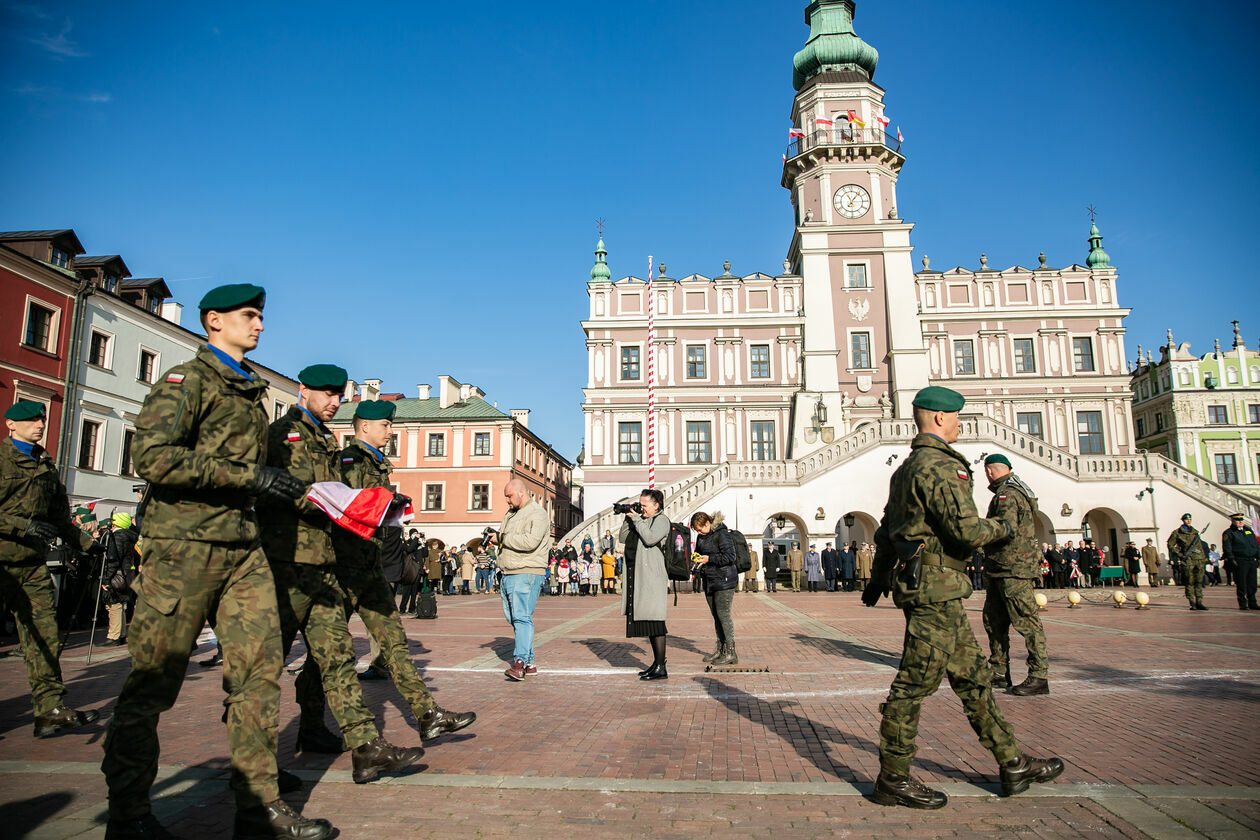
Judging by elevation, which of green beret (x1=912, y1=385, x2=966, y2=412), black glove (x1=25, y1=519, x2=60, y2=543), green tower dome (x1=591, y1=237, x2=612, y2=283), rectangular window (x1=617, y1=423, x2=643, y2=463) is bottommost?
black glove (x1=25, y1=519, x2=60, y2=543)

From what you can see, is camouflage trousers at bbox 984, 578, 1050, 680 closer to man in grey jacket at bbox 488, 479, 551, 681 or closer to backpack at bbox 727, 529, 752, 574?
backpack at bbox 727, 529, 752, 574

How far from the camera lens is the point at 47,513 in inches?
247

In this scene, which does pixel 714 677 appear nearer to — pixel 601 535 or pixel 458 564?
pixel 601 535

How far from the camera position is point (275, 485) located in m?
3.71

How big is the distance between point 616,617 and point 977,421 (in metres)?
21.1

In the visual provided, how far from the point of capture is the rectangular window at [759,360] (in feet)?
138

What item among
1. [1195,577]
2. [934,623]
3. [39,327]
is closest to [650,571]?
[934,623]

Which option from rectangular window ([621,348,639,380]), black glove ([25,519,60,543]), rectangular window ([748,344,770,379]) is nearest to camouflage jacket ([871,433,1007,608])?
black glove ([25,519,60,543])

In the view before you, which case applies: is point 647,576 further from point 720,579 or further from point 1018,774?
point 1018,774

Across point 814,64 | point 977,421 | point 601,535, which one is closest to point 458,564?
point 601,535

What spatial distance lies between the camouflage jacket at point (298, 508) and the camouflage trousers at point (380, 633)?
27.2 inches

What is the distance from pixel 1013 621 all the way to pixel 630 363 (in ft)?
114

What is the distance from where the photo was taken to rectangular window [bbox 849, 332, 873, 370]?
136 ft

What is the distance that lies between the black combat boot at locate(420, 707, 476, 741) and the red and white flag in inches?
66.7
